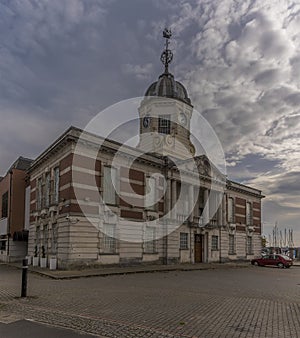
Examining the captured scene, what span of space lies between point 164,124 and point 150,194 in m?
9.36

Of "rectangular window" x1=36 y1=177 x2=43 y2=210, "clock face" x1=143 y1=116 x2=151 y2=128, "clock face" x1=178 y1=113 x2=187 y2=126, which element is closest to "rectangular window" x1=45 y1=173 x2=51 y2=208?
"rectangular window" x1=36 y1=177 x2=43 y2=210

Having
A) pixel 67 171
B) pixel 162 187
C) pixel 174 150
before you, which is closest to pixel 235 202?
pixel 174 150

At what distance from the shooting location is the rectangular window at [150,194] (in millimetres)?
30505

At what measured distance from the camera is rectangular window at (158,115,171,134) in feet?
123

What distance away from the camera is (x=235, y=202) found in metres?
41.2

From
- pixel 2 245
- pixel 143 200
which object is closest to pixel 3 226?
pixel 2 245

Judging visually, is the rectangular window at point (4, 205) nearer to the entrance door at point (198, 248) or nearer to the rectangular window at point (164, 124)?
the rectangular window at point (164, 124)

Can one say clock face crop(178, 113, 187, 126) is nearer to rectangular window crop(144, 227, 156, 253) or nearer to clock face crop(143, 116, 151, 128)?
Answer: clock face crop(143, 116, 151, 128)

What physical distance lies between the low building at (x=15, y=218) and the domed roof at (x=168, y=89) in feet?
51.8

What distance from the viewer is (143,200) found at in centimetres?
3002

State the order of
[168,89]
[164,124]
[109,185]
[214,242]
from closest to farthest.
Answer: [109,185]
[214,242]
[164,124]
[168,89]

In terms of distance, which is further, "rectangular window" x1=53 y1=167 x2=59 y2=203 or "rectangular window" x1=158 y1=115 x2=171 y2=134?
"rectangular window" x1=158 y1=115 x2=171 y2=134

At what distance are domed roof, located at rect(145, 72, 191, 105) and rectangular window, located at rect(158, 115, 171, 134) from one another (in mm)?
2547

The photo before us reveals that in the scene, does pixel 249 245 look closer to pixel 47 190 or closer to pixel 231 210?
pixel 231 210
